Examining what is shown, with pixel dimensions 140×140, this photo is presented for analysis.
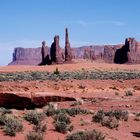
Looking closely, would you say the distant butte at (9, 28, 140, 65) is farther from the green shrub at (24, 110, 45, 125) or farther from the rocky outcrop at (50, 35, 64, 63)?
the green shrub at (24, 110, 45, 125)

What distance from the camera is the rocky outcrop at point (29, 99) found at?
26547 mm

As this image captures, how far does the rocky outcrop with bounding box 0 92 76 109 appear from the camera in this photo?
26547 mm

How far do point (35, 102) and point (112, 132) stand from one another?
41.7 ft

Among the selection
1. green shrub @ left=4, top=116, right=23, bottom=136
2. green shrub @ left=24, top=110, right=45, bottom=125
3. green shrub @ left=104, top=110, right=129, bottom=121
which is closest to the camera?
green shrub @ left=4, top=116, right=23, bottom=136

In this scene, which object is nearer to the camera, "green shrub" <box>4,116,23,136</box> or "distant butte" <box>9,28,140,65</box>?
"green shrub" <box>4,116,23,136</box>

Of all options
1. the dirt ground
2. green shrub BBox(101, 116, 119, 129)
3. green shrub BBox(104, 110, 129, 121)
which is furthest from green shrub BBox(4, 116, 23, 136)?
green shrub BBox(104, 110, 129, 121)

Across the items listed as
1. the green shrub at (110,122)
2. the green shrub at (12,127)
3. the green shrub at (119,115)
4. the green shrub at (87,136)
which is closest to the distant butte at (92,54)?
the green shrub at (119,115)

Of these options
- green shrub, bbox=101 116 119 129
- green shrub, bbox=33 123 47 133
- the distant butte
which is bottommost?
green shrub, bbox=101 116 119 129

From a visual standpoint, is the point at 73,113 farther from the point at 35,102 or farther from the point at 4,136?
the point at 35,102

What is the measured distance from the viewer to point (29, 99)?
27.2 meters

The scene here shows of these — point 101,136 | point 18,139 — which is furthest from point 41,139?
point 101,136

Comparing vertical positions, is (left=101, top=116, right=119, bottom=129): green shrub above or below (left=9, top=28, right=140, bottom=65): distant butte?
below

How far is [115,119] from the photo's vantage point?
15883 millimetres

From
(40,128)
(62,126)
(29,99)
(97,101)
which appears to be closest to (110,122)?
(62,126)
